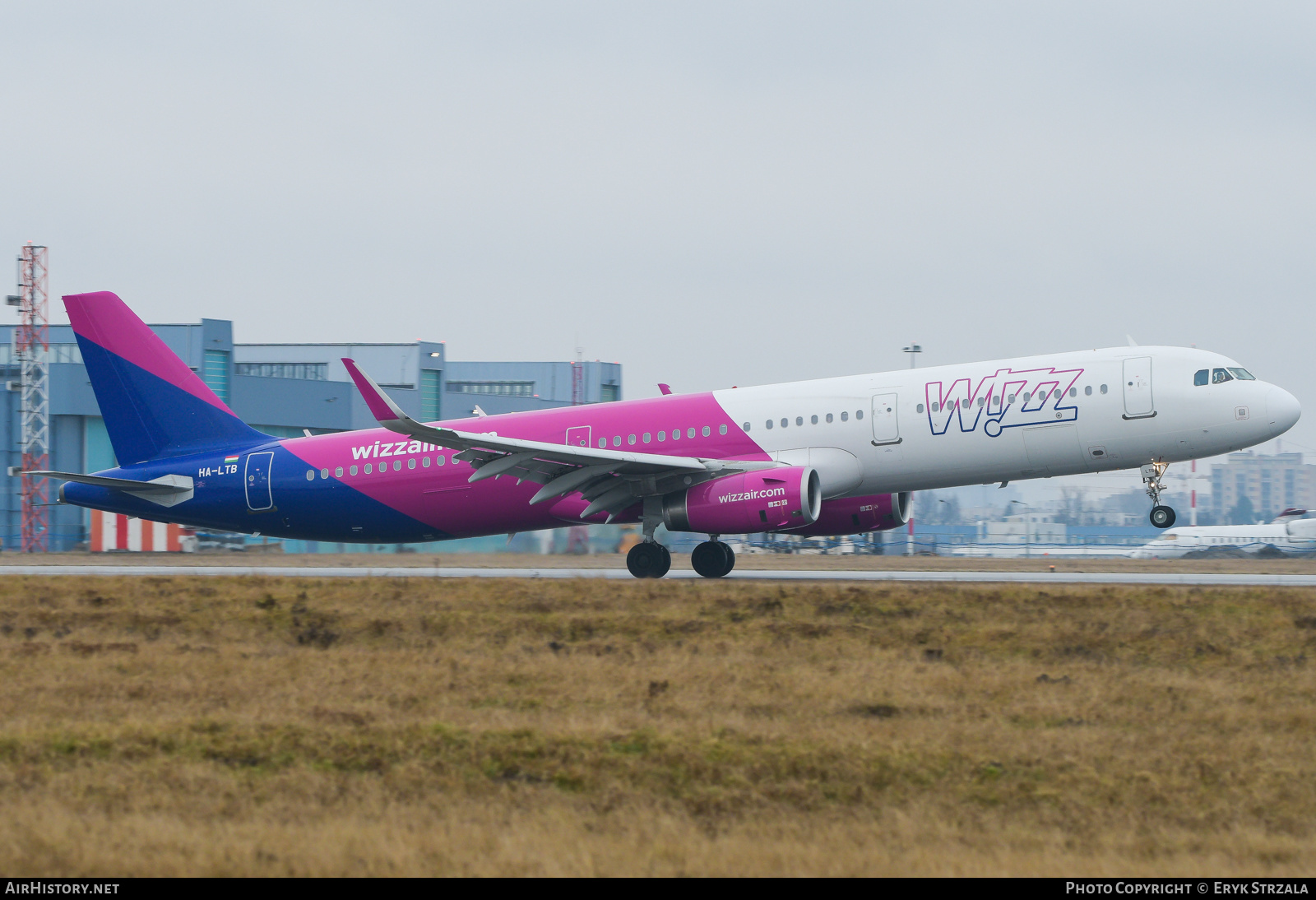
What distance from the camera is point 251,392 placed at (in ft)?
202

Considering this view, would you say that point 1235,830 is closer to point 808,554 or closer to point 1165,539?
point 808,554

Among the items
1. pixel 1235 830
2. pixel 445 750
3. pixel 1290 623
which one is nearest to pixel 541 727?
pixel 445 750

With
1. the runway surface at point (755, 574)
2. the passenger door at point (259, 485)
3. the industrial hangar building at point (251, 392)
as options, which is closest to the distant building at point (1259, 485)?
the industrial hangar building at point (251, 392)

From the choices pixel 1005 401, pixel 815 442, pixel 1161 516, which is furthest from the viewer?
pixel 815 442

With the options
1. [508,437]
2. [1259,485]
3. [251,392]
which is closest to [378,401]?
[508,437]

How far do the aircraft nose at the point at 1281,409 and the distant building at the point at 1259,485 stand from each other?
90919mm

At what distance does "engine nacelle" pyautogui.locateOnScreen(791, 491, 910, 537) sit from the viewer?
2742 cm

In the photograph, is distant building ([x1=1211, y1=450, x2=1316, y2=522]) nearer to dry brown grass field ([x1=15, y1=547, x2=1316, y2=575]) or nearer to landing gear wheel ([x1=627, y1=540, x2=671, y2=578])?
dry brown grass field ([x1=15, y1=547, x2=1316, y2=575])

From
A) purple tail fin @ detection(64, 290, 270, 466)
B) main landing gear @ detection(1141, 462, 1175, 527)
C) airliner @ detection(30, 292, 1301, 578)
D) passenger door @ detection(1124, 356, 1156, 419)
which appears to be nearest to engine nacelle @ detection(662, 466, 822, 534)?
airliner @ detection(30, 292, 1301, 578)

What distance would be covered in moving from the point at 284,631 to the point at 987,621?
10135mm

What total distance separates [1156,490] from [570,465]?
38.2 feet

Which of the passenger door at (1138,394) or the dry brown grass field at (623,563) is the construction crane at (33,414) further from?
the passenger door at (1138,394)

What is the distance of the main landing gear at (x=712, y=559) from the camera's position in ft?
89.3

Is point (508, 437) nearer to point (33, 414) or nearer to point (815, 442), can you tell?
point (815, 442)
